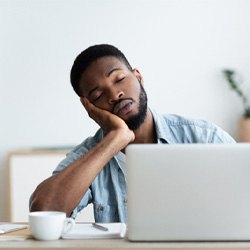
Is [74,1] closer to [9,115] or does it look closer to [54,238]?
[9,115]

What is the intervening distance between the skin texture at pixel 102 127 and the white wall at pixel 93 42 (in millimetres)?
1494

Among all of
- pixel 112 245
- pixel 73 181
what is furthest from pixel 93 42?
pixel 112 245

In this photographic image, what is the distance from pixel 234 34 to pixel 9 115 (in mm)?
1515

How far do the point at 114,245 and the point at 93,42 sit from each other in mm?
2522

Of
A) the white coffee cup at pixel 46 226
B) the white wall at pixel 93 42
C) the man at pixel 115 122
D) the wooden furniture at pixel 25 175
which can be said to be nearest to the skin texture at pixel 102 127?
the man at pixel 115 122

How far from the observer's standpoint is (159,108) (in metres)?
3.76

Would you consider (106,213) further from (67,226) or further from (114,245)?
(114,245)

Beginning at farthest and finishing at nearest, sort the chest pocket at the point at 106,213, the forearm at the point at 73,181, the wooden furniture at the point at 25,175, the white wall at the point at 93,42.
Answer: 1. the white wall at the point at 93,42
2. the wooden furniture at the point at 25,175
3. the chest pocket at the point at 106,213
4. the forearm at the point at 73,181

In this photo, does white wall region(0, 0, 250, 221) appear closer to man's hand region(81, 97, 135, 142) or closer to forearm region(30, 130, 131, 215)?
man's hand region(81, 97, 135, 142)

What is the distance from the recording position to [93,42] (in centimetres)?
374

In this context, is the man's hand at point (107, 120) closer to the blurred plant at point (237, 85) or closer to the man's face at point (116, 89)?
the man's face at point (116, 89)

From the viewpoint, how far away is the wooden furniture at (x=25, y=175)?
3.58 meters

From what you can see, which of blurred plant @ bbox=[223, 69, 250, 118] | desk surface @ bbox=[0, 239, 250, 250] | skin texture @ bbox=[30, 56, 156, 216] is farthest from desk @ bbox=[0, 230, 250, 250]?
blurred plant @ bbox=[223, 69, 250, 118]

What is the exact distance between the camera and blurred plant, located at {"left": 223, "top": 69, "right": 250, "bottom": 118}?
374 cm
